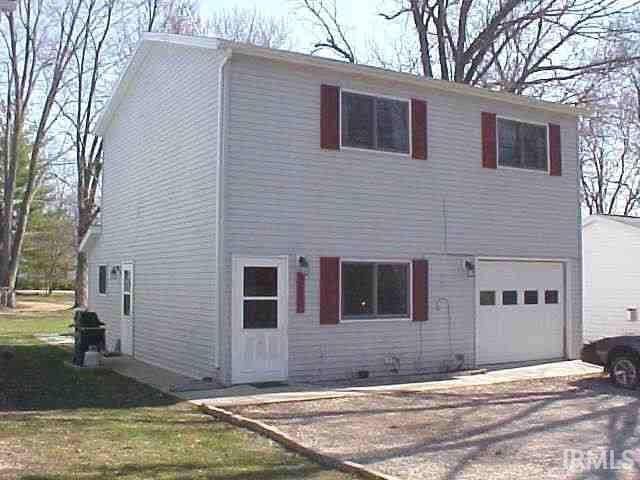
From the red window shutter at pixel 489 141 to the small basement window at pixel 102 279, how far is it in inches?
389

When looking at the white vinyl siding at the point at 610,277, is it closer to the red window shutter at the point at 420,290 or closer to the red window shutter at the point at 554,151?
the red window shutter at the point at 554,151

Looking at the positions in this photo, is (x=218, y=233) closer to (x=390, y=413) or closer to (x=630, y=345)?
(x=390, y=413)

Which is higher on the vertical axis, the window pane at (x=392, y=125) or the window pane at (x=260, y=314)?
the window pane at (x=392, y=125)

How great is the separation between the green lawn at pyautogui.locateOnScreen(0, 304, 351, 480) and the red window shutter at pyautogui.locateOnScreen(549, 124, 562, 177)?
9561mm

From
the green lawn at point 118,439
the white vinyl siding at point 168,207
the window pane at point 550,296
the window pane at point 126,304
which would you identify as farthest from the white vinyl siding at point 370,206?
the window pane at point 126,304

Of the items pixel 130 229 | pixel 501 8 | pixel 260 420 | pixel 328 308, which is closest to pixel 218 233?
pixel 328 308

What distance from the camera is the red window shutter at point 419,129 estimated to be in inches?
560

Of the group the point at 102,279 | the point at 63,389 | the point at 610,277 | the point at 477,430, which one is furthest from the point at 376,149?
the point at 610,277

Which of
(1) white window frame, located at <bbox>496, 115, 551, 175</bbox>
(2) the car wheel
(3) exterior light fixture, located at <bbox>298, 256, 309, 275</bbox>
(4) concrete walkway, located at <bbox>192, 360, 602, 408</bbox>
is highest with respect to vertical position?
(1) white window frame, located at <bbox>496, 115, 551, 175</bbox>

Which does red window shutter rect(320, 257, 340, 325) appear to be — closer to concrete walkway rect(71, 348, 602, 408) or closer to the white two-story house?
the white two-story house

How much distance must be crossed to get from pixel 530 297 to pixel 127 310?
882 cm

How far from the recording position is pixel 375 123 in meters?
13.8

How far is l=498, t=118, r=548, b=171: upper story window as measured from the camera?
51.0ft

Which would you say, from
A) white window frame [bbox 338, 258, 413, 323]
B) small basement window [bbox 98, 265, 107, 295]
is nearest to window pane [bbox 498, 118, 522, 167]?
white window frame [bbox 338, 258, 413, 323]
